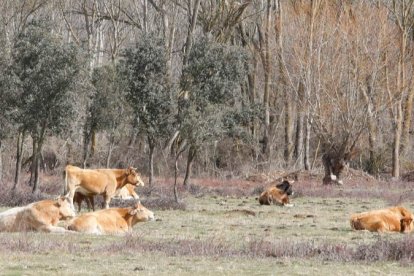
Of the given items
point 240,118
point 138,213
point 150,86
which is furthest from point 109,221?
point 240,118

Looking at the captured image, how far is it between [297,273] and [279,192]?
1745 cm

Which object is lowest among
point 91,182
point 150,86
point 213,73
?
point 91,182

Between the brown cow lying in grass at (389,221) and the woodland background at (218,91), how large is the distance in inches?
431

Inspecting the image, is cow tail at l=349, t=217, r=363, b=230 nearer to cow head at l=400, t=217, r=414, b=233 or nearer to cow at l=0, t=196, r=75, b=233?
cow head at l=400, t=217, r=414, b=233

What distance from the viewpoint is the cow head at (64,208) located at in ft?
63.2

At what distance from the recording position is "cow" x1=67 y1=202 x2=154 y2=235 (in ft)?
61.7

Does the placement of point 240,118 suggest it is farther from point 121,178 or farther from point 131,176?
point 121,178

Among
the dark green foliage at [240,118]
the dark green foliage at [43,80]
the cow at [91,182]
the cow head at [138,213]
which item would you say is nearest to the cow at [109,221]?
the cow head at [138,213]

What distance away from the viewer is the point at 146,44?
39.7 m

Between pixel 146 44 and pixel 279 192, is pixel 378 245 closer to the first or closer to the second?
pixel 279 192

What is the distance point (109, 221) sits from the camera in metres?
19.4

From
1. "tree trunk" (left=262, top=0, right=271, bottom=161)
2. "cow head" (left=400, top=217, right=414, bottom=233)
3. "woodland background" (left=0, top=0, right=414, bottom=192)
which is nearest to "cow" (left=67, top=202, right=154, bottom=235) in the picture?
"cow head" (left=400, top=217, right=414, bottom=233)

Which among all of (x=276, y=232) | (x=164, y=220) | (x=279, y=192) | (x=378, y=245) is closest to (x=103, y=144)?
(x=279, y=192)

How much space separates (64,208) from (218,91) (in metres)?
21.9
